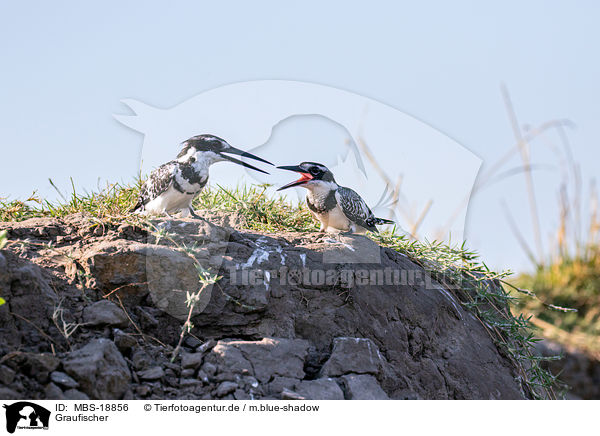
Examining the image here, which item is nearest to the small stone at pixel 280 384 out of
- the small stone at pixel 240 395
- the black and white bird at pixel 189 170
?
the small stone at pixel 240 395

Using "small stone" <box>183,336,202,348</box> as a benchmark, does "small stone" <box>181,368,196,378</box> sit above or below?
below

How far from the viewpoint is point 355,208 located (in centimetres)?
491

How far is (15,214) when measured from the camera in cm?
508

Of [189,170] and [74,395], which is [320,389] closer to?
[74,395]

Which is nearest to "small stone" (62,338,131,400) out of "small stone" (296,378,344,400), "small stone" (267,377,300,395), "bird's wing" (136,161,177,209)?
"small stone" (267,377,300,395)

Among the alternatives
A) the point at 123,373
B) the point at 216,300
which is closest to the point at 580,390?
the point at 216,300

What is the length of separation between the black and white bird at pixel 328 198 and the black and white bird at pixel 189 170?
0.39 m

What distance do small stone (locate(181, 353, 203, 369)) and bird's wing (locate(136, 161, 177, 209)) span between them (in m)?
1.66

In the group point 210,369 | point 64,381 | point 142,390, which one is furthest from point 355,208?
point 64,381

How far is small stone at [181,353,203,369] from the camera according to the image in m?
3.17

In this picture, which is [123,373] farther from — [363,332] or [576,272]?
[576,272]
